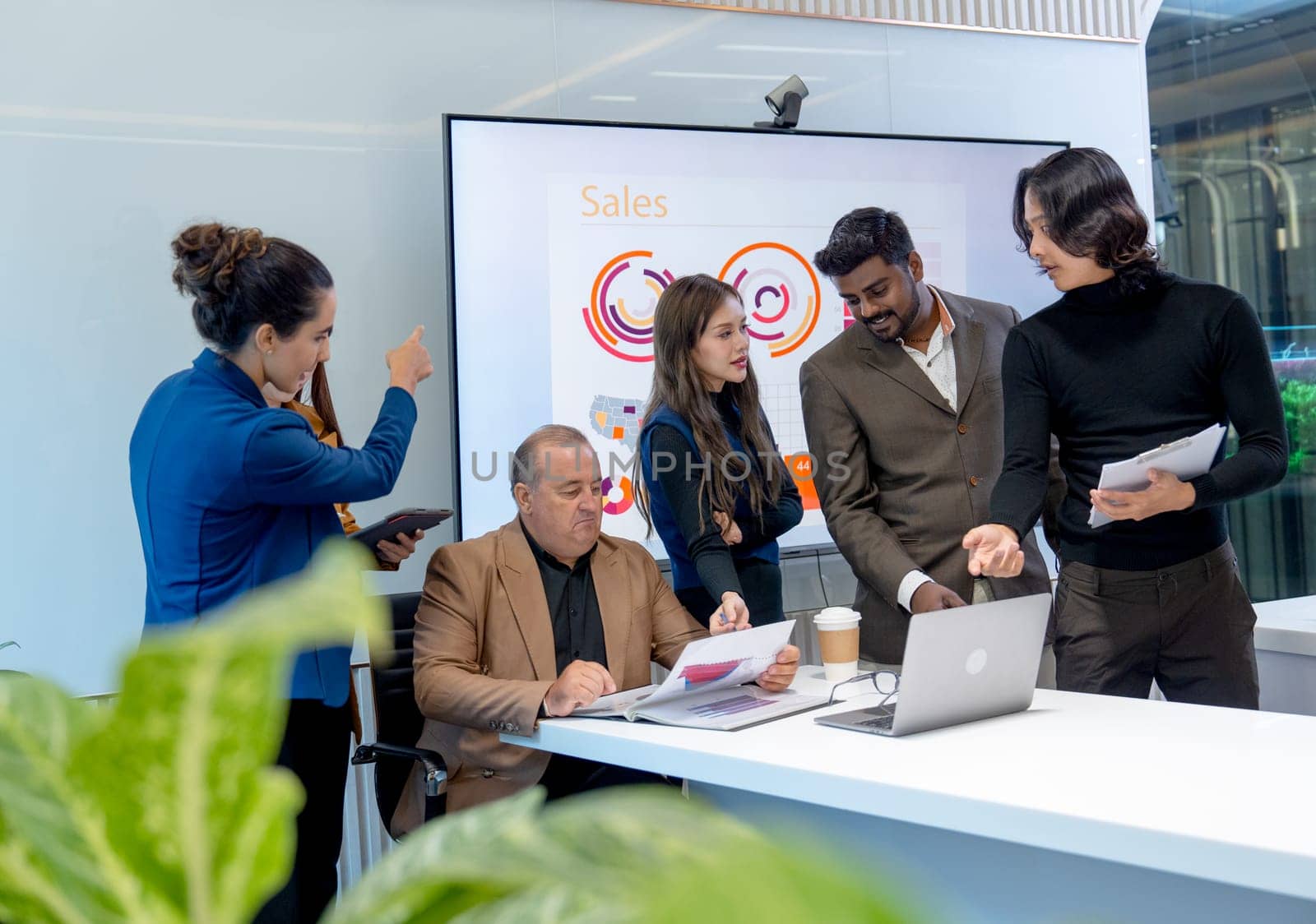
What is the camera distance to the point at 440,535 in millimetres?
3699

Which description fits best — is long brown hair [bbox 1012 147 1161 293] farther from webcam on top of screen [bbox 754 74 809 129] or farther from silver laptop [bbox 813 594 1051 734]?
webcam on top of screen [bbox 754 74 809 129]

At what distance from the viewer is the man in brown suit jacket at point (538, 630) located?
2.38 metres

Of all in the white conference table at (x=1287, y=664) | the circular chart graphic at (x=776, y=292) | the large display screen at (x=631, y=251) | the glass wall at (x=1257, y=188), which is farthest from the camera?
the glass wall at (x=1257, y=188)

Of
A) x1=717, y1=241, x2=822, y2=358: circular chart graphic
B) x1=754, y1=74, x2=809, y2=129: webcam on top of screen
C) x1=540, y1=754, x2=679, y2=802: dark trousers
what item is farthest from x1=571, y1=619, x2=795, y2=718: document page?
x1=754, y1=74, x2=809, y2=129: webcam on top of screen

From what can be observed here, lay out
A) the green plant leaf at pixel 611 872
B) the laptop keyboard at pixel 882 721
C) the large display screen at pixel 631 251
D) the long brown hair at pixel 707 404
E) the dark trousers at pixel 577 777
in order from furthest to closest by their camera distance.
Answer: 1. the large display screen at pixel 631 251
2. the long brown hair at pixel 707 404
3. the dark trousers at pixel 577 777
4. the laptop keyboard at pixel 882 721
5. the green plant leaf at pixel 611 872

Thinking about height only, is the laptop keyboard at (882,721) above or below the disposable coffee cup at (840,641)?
below

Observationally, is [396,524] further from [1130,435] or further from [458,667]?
[1130,435]

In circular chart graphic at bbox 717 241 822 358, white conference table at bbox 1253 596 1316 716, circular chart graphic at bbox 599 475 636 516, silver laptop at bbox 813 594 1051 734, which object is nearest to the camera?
silver laptop at bbox 813 594 1051 734

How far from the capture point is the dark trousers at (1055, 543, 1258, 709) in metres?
2.36

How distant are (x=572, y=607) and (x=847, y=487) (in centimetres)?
67

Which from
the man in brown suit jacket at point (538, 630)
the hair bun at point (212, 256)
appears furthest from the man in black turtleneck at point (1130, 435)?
the hair bun at point (212, 256)

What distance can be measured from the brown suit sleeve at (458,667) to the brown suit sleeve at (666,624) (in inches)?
15.4

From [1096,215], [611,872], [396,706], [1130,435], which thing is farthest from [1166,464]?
[611,872]

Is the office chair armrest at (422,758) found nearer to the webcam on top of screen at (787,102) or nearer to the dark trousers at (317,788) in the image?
the dark trousers at (317,788)
